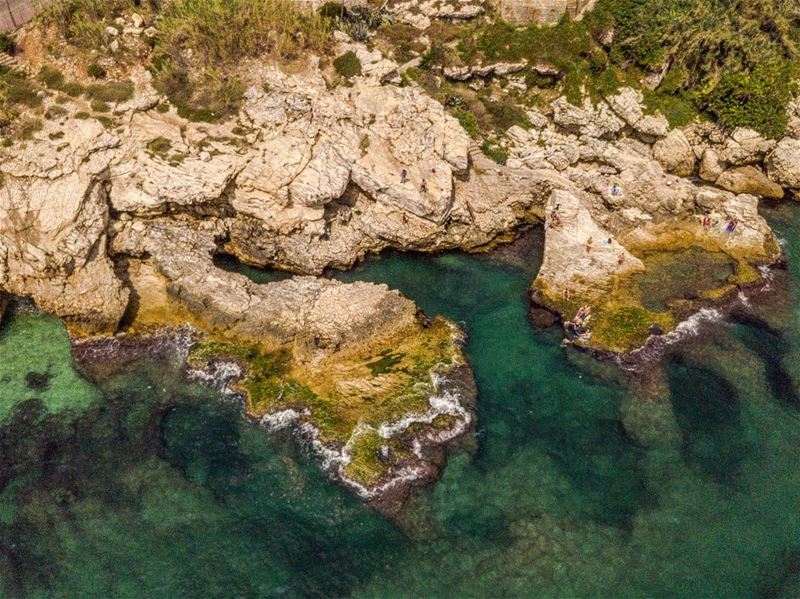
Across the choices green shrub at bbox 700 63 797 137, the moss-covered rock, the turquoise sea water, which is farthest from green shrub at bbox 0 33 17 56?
green shrub at bbox 700 63 797 137

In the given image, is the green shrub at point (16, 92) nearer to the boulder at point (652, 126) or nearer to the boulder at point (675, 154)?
the boulder at point (652, 126)

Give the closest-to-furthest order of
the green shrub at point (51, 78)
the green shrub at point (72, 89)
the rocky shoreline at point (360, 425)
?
the rocky shoreline at point (360, 425), the green shrub at point (72, 89), the green shrub at point (51, 78)

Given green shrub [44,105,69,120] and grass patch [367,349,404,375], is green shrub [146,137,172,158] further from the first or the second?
grass patch [367,349,404,375]

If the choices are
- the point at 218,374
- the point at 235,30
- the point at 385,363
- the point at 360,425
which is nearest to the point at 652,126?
the point at 385,363

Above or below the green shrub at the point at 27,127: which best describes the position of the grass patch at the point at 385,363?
below

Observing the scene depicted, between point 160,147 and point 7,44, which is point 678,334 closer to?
point 160,147

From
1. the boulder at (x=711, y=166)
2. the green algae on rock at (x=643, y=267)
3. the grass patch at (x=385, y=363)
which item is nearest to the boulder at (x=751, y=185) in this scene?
the boulder at (x=711, y=166)

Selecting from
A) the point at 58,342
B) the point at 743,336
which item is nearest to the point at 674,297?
the point at 743,336
